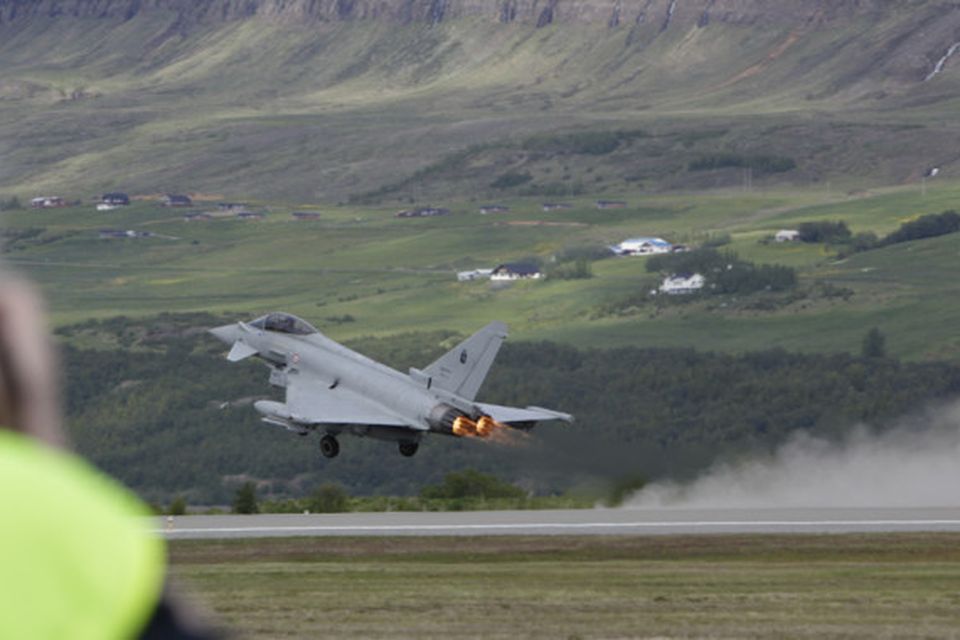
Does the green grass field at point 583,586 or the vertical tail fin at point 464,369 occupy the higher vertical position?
the vertical tail fin at point 464,369

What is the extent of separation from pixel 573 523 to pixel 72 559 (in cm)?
6316

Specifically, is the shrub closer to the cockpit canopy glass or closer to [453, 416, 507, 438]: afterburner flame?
the cockpit canopy glass

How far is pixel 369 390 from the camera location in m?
73.6

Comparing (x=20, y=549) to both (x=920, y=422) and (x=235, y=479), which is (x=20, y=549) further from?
(x=235, y=479)

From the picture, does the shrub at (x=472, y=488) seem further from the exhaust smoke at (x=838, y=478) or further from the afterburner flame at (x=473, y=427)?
the afterburner flame at (x=473, y=427)

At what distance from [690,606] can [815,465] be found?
1964 inches

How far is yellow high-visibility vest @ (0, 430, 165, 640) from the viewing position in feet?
9.78

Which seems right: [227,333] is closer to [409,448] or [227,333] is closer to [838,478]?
[409,448]

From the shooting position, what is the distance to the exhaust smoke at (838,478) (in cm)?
7944

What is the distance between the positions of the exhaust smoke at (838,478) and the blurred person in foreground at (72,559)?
74371 mm

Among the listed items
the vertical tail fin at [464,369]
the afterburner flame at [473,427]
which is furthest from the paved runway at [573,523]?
the vertical tail fin at [464,369]

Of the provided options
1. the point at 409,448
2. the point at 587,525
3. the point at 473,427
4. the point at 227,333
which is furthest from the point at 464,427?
the point at 227,333

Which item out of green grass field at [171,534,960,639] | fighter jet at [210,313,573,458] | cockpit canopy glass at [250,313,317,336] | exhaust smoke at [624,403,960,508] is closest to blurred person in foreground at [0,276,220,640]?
green grass field at [171,534,960,639]

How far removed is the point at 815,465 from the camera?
8912cm
